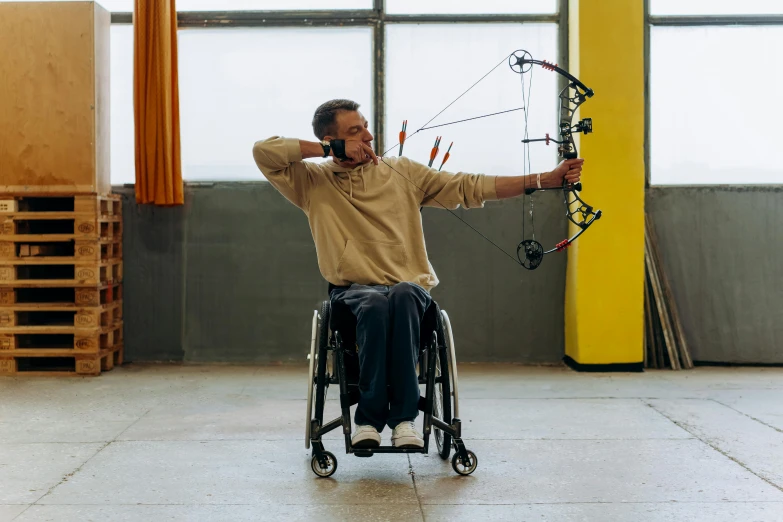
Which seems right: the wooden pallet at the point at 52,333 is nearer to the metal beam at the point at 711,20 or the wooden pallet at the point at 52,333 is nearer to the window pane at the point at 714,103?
the window pane at the point at 714,103

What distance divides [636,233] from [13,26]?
11.8 ft

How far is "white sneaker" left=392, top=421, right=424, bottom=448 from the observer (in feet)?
7.83

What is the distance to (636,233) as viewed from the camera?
15.1ft

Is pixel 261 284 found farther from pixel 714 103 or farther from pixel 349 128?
pixel 714 103

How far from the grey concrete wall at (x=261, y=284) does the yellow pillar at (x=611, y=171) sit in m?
0.32

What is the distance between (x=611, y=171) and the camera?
4566 mm

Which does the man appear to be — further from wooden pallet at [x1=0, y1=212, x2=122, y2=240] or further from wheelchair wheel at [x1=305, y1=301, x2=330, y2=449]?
wooden pallet at [x1=0, y1=212, x2=122, y2=240]

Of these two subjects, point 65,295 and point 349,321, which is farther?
point 65,295

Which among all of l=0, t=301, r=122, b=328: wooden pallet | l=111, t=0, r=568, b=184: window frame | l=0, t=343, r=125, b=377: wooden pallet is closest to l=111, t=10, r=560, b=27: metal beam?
l=111, t=0, r=568, b=184: window frame

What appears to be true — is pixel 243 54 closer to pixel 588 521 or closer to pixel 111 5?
pixel 111 5

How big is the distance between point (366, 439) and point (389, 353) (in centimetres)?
26

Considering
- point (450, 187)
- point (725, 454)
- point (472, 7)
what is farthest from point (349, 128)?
point (472, 7)

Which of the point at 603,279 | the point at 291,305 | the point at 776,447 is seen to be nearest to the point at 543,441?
the point at 776,447

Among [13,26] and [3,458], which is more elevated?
[13,26]
